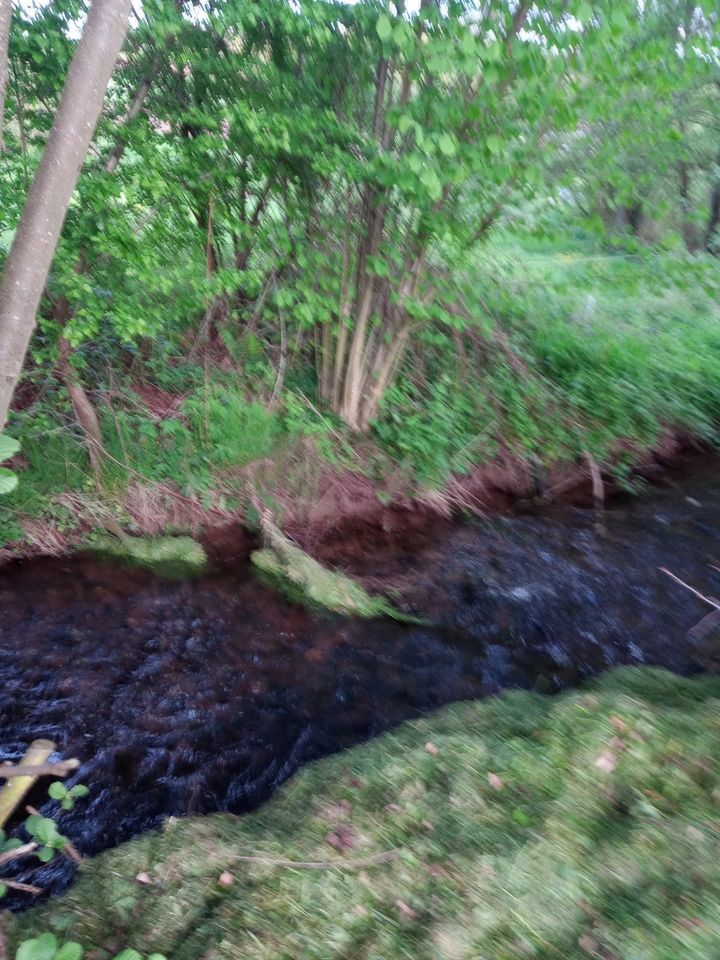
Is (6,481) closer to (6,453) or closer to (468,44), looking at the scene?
(6,453)

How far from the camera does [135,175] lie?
558cm

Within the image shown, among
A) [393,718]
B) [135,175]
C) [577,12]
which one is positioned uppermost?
[577,12]

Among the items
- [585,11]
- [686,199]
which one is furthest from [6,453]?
[686,199]

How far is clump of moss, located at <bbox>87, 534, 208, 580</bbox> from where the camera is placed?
6.28 meters

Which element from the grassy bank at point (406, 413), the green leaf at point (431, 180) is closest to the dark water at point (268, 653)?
the grassy bank at point (406, 413)

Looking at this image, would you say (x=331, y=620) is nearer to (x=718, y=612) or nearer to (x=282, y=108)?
(x=718, y=612)

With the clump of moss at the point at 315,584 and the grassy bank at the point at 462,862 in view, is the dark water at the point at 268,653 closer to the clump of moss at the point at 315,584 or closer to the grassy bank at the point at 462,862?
the clump of moss at the point at 315,584

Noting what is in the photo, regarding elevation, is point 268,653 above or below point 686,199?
below

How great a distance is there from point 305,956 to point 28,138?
644cm

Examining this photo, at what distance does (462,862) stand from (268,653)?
114 inches

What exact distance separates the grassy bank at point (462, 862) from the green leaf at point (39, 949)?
57cm

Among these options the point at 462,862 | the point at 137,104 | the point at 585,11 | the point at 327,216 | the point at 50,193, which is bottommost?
the point at 462,862

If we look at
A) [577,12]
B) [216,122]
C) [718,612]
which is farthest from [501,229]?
[718,612]

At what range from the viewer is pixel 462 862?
8.79 feet
